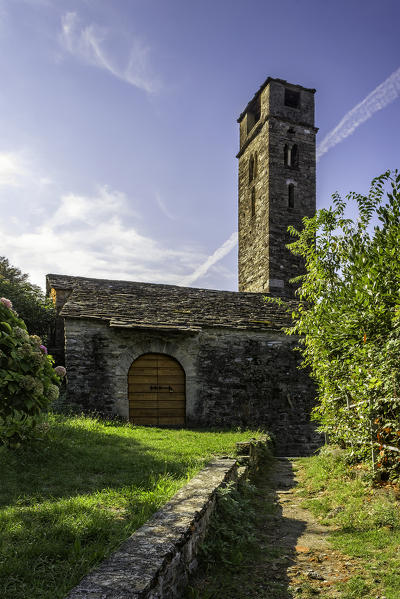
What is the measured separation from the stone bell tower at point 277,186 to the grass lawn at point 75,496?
39.9ft

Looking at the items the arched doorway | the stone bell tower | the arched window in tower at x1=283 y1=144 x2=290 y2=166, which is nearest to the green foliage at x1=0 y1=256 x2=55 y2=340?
the arched doorway

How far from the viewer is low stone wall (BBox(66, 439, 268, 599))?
2.17 metres

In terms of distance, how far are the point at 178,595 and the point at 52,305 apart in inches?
514


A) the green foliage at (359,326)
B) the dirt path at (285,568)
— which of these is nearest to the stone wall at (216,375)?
the green foliage at (359,326)

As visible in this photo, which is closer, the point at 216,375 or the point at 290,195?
the point at 216,375

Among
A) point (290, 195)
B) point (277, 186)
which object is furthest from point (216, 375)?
point (290, 195)

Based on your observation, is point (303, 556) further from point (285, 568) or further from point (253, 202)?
point (253, 202)

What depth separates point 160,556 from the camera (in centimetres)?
256

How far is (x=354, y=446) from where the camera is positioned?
575 centimetres

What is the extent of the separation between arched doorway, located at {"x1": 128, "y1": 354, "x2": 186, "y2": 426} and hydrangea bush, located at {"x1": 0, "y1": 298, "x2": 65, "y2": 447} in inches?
293

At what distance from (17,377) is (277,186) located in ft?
57.2

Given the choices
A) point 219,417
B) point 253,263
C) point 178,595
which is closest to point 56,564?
point 178,595

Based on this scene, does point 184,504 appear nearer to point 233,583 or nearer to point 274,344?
point 233,583

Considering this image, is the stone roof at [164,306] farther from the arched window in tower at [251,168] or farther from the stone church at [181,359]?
the arched window in tower at [251,168]
